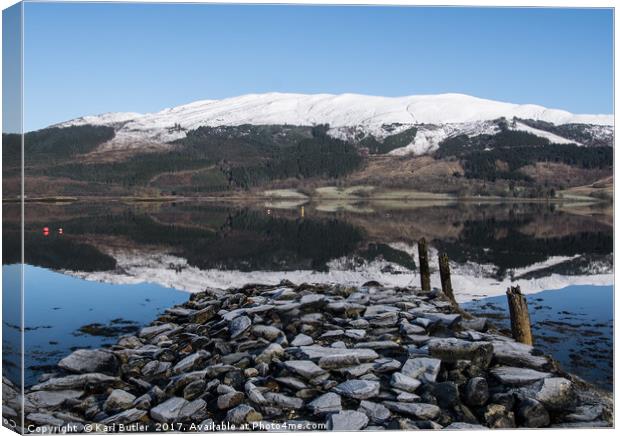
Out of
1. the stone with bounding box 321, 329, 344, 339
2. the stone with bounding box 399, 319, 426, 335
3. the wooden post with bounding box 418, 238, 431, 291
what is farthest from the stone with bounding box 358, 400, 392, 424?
the wooden post with bounding box 418, 238, 431, 291

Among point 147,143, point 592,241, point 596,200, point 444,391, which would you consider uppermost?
point 147,143

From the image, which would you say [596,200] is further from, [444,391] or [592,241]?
[444,391]

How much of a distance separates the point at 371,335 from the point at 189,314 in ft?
8.08

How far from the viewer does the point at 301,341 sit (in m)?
6.07

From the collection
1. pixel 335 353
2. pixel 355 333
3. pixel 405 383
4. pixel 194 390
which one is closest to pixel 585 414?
pixel 405 383

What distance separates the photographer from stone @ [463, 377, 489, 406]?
4.97 meters

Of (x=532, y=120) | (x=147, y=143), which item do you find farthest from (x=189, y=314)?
(x=532, y=120)

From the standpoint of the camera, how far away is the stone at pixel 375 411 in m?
4.82

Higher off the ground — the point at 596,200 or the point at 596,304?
the point at 596,200

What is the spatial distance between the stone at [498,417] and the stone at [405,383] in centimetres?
57

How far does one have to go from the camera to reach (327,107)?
709 cm

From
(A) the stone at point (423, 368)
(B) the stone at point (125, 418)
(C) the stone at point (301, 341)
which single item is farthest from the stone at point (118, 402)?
(A) the stone at point (423, 368)

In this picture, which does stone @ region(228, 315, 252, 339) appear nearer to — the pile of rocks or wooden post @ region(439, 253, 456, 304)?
the pile of rocks

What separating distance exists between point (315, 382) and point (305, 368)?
17cm
